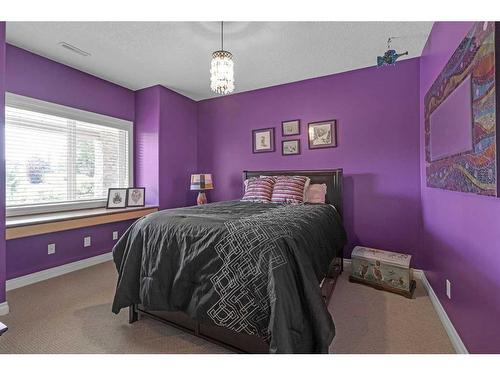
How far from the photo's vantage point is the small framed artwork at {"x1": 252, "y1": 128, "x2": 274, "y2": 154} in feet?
11.9

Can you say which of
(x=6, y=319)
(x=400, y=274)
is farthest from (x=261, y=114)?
(x=6, y=319)

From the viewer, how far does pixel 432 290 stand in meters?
2.19

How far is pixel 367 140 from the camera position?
3.02m

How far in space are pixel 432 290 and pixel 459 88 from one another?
5.70 feet

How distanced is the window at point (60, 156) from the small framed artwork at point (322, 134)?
2.75 metres

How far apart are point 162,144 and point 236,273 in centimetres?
286

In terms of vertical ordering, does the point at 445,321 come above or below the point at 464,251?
below

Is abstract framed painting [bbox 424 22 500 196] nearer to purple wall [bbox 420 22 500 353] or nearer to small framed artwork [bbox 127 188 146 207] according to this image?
purple wall [bbox 420 22 500 353]

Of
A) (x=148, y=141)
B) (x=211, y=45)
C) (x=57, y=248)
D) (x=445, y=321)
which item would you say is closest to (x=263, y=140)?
(x=211, y=45)

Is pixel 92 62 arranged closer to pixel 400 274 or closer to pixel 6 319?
pixel 6 319

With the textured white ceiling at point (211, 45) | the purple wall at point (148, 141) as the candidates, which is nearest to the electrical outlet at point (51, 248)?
the purple wall at point (148, 141)

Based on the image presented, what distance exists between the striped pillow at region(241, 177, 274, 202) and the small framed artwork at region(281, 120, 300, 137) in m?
0.78

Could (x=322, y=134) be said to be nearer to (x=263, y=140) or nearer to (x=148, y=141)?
(x=263, y=140)

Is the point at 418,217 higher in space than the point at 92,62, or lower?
lower
